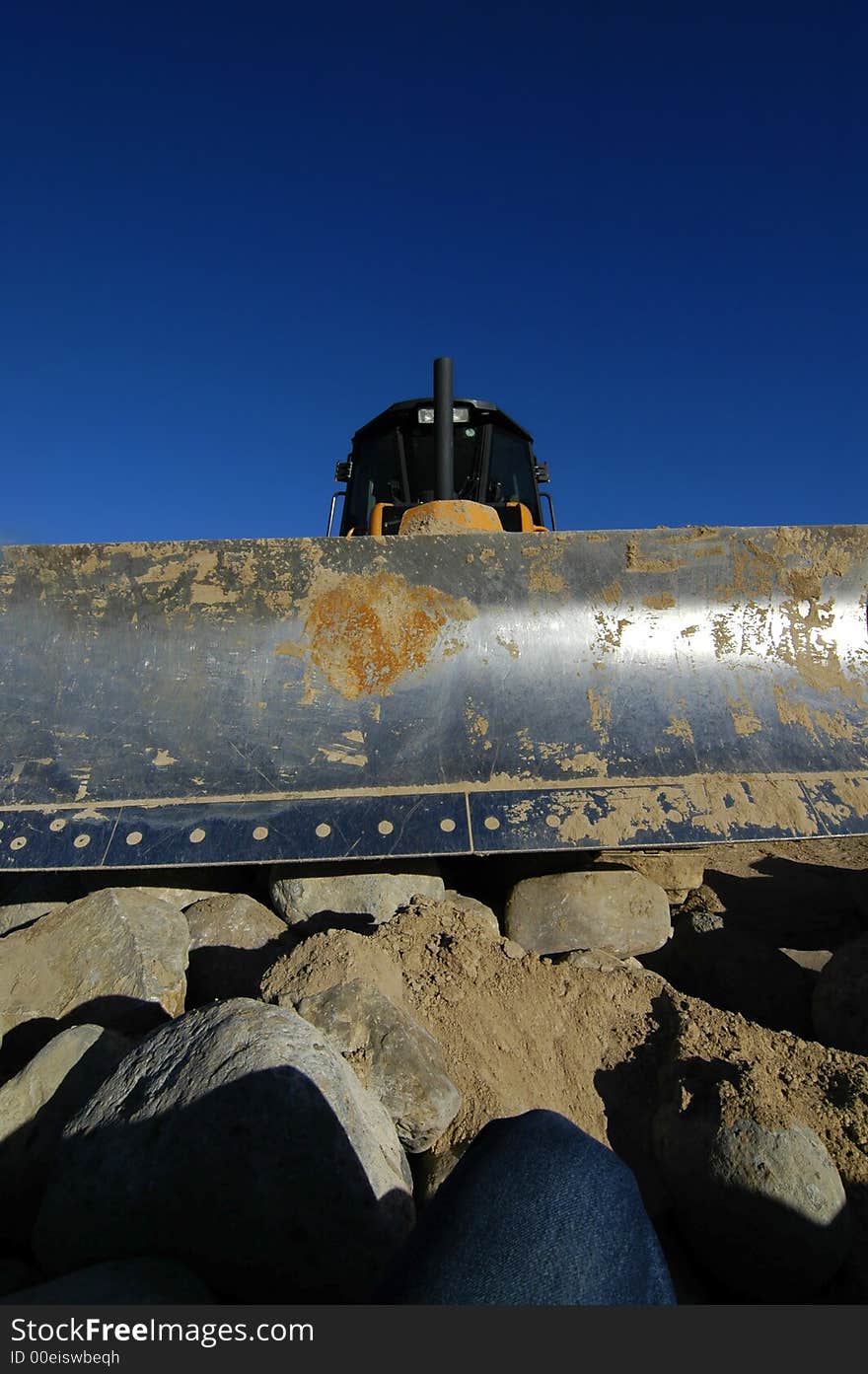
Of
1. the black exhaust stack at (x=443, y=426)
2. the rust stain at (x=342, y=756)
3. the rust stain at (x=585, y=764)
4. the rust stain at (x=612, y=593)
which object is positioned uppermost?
the black exhaust stack at (x=443, y=426)

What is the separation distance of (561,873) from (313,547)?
1.60 meters

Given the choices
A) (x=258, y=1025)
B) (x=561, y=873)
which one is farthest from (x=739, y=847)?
(x=258, y=1025)

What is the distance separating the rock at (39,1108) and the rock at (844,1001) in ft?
5.80

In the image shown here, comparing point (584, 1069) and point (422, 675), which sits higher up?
point (422, 675)

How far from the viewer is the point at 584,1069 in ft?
5.69

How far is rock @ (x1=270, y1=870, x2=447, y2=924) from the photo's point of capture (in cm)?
238

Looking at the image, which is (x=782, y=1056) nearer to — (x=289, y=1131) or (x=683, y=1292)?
(x=683, y=1292)

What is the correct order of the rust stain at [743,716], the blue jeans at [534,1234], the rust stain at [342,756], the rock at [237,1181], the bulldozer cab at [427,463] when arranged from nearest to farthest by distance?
the blue jeans at [534,1234]
the rock at [237,1181]
the rust stain at [342,756]
the rust stain at [743,716]
the bulldozer cab at [427,463]

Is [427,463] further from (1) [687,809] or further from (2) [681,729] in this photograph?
(1) [687,809]

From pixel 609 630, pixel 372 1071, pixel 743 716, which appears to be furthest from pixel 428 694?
pixel 372 1071

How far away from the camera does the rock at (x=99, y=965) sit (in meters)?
1.89

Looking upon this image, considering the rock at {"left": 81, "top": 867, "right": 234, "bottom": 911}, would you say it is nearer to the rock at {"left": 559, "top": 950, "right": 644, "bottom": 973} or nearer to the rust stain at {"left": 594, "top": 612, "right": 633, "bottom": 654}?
the rock at {"left": 559, "top": 950, "right": 644, "bottom": 973}

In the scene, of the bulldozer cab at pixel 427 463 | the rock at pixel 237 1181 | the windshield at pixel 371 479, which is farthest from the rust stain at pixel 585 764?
the windshield at pixel 371 479

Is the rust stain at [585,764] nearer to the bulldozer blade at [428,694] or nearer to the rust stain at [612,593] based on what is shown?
the bulldozer blade at [428,694]
